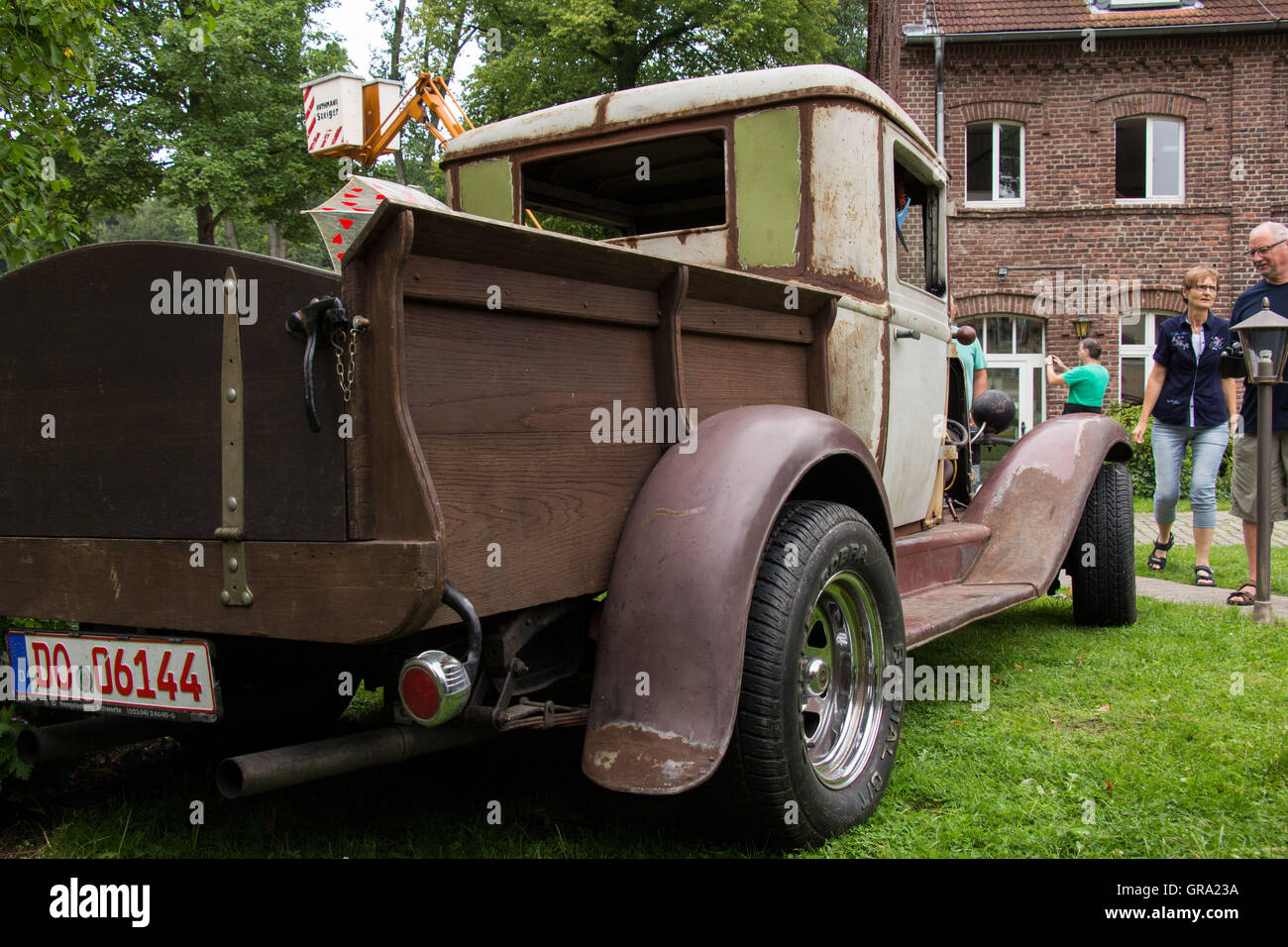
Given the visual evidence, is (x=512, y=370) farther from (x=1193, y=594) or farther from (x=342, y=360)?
(x=1193, y=594)

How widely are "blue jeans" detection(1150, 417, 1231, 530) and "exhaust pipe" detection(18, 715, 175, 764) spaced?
5.71 metres

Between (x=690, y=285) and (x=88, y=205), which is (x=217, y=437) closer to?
(x=690, y=285)

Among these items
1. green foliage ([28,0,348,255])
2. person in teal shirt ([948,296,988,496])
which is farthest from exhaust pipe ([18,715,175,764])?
green foliage ([28,0,348,255])

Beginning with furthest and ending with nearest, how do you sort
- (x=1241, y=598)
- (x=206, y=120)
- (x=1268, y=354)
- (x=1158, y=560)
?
(x=206, y=120) < (x=1158, y=560) < (x=1241, y=598) < (x=1268, y=354)

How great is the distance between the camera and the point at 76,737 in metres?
2.35

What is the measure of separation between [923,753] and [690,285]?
5.53 ft

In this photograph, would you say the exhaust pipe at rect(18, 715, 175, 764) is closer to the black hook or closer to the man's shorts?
the black hook

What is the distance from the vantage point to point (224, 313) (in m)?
1.92

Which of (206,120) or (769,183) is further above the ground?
(206,120)

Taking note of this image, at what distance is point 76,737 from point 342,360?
49.2 inches

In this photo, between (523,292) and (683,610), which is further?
(683,610)

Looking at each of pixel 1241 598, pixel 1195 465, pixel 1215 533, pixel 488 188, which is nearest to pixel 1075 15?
pixel 1215 533

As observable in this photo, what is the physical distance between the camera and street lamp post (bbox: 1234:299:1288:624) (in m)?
5.12
